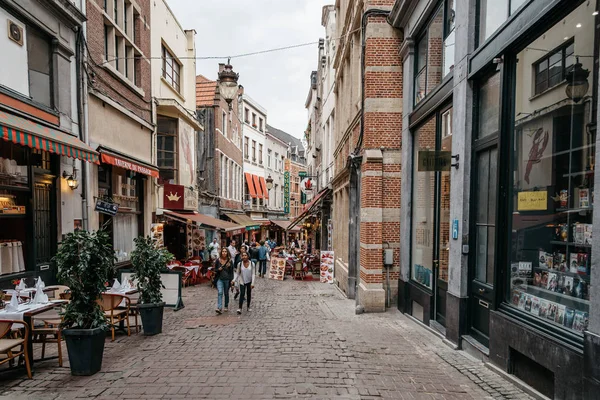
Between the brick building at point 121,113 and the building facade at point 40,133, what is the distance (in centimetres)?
71

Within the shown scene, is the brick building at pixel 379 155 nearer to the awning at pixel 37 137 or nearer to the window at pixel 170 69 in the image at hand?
the awning at pixel 37 137

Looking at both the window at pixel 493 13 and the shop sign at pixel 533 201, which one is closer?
the shop sign at pixel 533 201

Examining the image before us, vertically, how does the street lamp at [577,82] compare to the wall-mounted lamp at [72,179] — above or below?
above

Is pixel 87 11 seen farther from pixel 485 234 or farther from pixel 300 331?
pixel 485 234

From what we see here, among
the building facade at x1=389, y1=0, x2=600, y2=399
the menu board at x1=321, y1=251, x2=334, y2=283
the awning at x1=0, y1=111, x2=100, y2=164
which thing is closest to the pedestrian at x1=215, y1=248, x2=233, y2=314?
the awning at x1=0, y1=111, x2=100, y2=164

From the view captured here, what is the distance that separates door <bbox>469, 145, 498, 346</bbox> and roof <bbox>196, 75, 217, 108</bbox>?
71.8ft

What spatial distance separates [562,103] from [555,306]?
2.36 metres

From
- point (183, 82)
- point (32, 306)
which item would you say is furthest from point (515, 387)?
point (183, 82)

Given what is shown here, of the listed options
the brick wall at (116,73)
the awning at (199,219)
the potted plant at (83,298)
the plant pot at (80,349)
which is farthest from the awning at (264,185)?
the plant pot at (80,349)

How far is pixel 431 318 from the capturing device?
8000 mm

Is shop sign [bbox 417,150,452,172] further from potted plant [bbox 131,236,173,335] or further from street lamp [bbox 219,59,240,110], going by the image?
street lamp [bbox 219,59,240,110]

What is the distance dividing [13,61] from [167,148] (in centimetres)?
951

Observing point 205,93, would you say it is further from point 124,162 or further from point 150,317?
point 150,317

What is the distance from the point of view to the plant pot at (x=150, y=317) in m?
7.38
